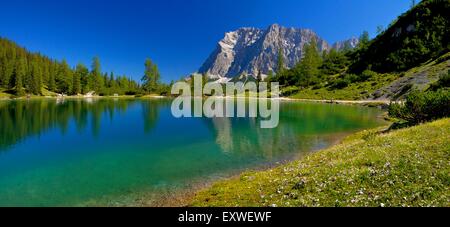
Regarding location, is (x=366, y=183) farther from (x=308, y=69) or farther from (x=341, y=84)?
(x=308, y=69)

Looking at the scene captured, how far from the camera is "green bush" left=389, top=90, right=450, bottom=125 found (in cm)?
2672

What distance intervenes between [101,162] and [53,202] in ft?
30.6

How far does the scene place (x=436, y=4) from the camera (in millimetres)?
135125

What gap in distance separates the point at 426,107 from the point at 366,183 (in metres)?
21.5

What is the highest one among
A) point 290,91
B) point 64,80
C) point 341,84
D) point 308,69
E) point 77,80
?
point 308,69

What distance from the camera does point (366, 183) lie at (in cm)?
1254

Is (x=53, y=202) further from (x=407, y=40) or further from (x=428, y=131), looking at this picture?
(x=407, y=40)

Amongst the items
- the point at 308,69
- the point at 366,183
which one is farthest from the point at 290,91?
the point at 366,183

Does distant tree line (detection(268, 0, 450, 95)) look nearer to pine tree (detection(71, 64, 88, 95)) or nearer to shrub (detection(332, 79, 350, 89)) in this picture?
shrub (detection(332, 79, 350, 89))

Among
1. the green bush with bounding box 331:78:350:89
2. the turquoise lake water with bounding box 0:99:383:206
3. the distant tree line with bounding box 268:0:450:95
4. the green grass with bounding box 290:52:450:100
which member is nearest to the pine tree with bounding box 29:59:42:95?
the turquoise lake water with bounding box 0:99:383:206

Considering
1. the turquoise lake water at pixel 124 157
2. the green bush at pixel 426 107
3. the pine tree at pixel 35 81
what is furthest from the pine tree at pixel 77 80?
the green bush at pixel 426 107

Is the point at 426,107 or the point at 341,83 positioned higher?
the point at 341,83

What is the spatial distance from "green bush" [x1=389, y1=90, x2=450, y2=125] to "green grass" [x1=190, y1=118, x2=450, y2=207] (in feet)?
33.4
